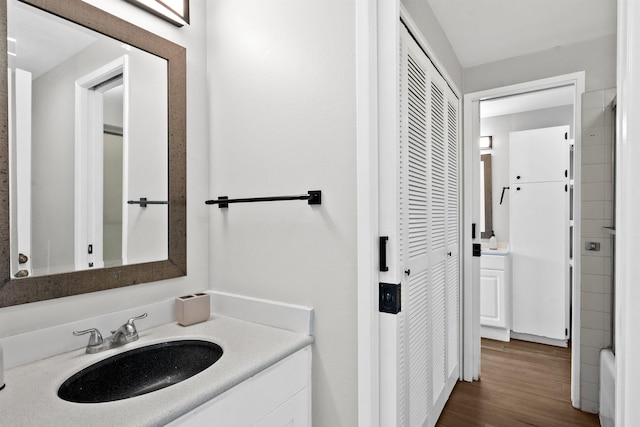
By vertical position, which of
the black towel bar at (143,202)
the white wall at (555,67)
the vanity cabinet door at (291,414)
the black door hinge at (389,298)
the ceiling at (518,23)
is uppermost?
the ceiling at (518,23)

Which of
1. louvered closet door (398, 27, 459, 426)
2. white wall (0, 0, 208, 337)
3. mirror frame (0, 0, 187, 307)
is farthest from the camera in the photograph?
louvered closet door (398, 27, 459, 426)

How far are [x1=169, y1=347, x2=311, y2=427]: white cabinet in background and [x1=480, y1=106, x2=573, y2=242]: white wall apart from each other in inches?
134

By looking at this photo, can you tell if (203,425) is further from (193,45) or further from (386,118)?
(193,45)

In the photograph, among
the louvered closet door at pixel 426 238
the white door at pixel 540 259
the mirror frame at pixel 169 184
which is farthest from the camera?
the white door at pixel 540 259

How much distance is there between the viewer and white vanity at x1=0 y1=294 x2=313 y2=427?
76 centimetres

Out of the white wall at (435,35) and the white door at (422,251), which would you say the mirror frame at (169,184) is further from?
the white wall at (435,35)

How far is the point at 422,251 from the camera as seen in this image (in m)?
1.71

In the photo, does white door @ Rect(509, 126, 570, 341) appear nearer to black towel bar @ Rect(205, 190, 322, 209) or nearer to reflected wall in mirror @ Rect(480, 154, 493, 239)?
reflected wall in mirror @ Rect(480, 154, 493, 239)

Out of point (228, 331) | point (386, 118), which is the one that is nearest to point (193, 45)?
point (386, 118)

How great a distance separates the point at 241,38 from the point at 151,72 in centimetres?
38

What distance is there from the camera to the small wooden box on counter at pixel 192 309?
132cm

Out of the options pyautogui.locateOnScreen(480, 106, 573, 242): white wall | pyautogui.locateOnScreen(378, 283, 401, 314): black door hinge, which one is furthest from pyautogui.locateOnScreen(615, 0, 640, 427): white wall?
pyautogui.locateOnScreen(480, 106, 573, 242): white wall

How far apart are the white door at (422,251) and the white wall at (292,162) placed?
147 mm

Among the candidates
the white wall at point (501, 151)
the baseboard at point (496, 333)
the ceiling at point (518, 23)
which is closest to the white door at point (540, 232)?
the baseboard at point (496, 333)
